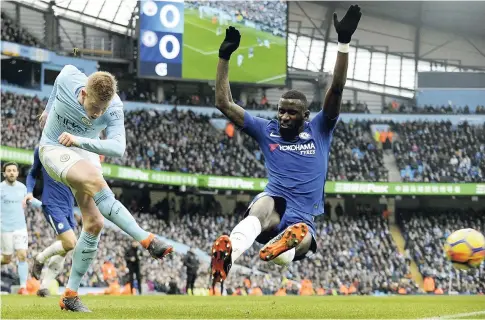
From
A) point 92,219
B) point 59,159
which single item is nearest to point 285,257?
point 92,219

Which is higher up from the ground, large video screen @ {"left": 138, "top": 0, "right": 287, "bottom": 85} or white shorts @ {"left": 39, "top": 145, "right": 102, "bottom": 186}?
large video screen @ {"left": 138, "top": 0, "right": 287, "bottom": 85}

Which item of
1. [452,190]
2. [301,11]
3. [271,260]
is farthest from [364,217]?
[271,260]

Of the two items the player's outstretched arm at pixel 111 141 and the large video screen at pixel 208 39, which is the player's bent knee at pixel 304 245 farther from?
the large video screen at pixel 208 39

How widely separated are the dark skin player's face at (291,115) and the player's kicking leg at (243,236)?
789 millimetres

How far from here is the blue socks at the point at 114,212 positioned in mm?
7730

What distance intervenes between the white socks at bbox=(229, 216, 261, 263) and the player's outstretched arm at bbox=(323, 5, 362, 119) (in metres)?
1.49

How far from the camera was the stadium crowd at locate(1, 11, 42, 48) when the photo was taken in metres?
41.5

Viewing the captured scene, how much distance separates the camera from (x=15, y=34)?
42125mm

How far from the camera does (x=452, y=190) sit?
43625mm

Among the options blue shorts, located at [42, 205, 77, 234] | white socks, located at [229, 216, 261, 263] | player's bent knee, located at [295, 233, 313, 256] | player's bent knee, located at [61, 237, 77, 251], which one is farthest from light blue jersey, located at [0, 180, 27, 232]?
white socks, located at [229, 216, 261, 263]

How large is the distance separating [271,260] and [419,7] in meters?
48.6

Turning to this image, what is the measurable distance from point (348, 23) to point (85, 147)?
9.36 ft

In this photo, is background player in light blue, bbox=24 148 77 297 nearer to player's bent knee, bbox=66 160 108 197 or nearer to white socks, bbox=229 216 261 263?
player's bent knee, bbox=66 160 108 197

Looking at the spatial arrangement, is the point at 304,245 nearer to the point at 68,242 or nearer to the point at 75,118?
the point at 75,118
